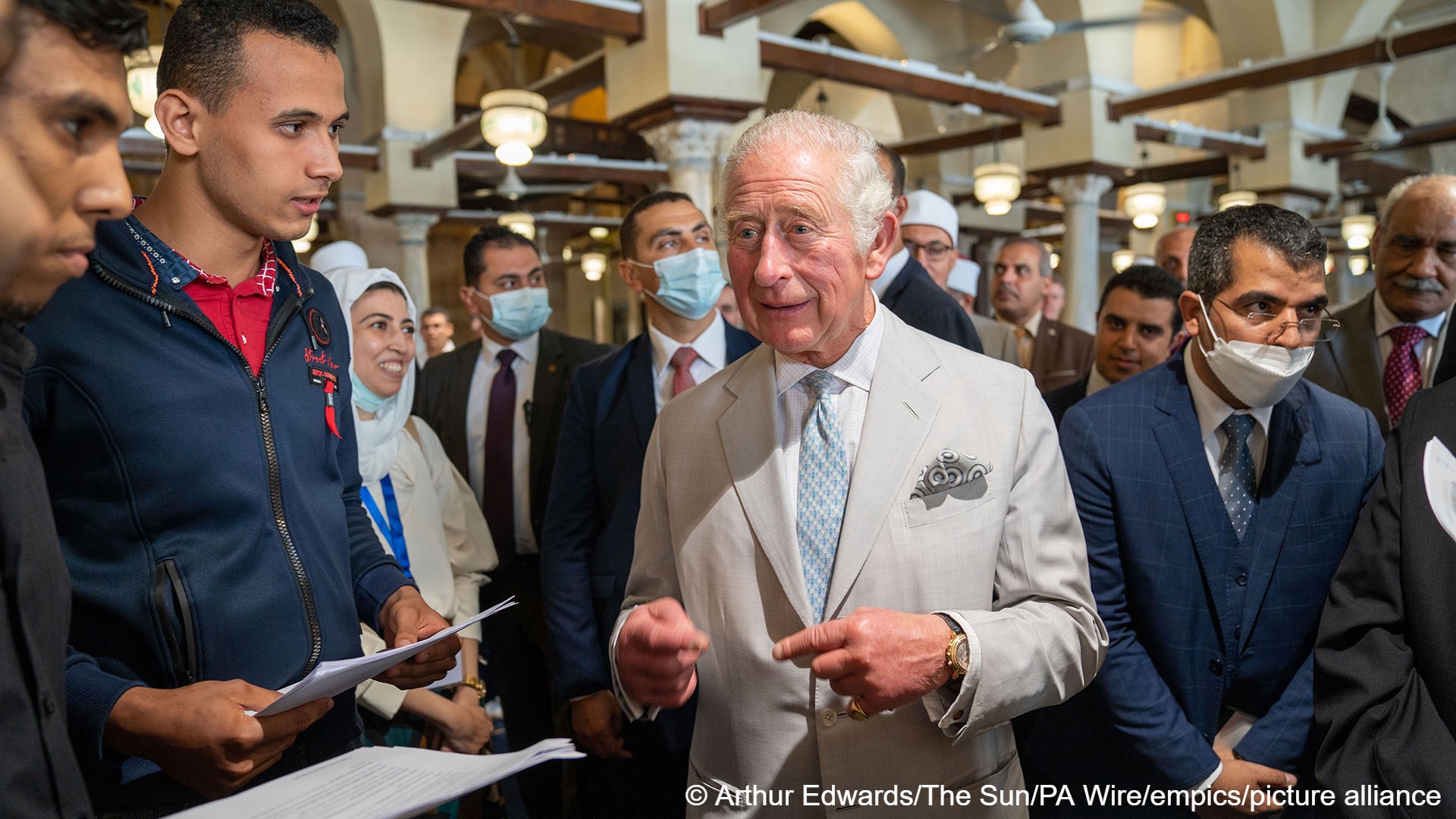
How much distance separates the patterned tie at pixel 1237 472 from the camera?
237 cm

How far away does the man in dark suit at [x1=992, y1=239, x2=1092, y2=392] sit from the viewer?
224 inches

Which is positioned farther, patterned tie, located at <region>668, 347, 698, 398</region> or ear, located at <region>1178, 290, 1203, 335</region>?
patterned tie, located at <region>668, 347, 698, 398</region>

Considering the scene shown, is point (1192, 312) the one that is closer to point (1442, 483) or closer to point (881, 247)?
point (1442, 483)

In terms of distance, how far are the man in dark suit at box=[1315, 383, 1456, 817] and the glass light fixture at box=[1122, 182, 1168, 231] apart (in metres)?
11.4

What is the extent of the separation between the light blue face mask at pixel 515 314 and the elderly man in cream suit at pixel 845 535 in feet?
8.58

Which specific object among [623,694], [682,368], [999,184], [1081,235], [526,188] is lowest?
[623,694]

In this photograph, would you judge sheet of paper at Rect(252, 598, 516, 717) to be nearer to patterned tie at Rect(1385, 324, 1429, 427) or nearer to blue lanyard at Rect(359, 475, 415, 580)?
blue lanyard at Rect(359, 475, 415, 580)

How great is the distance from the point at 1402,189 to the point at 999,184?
777 centimetres

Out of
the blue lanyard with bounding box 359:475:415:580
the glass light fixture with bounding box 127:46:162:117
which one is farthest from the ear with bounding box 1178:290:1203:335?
the glass light fixture with bounding box 127:46:162:117

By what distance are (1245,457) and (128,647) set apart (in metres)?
2.42

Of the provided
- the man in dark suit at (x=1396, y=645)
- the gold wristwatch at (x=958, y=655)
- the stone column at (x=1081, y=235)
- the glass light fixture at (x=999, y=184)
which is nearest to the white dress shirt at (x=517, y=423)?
the gold wristwatch at (x=958, y=655)

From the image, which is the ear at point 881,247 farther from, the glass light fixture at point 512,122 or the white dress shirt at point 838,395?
the glass light fixture at point 512,122

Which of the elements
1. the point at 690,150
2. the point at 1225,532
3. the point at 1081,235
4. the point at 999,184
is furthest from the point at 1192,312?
the point at 1081,235

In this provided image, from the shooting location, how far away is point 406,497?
10.5ft
